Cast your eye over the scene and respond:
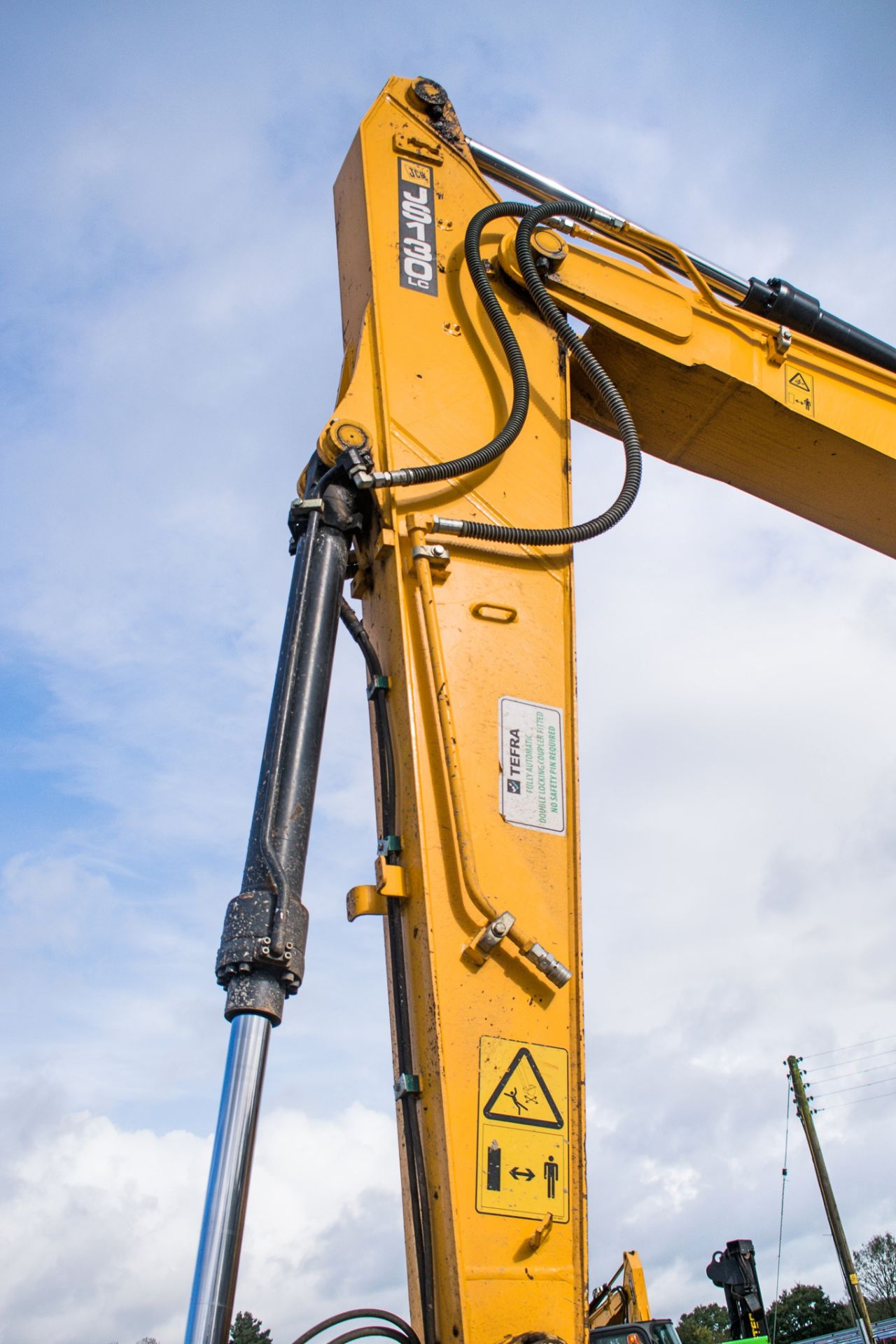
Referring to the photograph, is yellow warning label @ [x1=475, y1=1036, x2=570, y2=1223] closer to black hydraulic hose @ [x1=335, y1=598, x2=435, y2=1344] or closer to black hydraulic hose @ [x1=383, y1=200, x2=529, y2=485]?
black hydraulic hose @ [x1=335, y1=598, x2=435, y2=1344]

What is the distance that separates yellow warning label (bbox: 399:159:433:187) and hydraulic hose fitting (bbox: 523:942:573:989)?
2.90m

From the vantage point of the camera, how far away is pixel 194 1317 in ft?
6.63

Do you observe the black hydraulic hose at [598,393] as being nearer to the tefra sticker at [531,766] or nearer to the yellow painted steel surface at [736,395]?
the yellow painted steel surface at [736,395]

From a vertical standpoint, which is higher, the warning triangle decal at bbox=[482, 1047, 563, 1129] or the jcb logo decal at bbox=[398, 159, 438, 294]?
the jcb logo decal at bbox=[398, 159, 438, 294]

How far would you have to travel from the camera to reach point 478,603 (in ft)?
10.4

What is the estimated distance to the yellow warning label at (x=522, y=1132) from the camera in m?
2.42

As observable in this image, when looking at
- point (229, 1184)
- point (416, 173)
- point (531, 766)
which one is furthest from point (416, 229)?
point (229, 1184)

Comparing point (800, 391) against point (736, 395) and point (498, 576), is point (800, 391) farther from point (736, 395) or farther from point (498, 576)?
point (498, 576)

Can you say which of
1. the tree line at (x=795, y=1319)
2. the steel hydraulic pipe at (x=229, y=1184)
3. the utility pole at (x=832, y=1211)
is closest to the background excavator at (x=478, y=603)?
the steel hydraulic pipe at (x=229, y=1184)

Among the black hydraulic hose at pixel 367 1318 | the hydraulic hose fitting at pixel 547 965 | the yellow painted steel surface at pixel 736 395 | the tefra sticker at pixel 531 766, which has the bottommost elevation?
the black hydraulic hose at pixel 367 1318

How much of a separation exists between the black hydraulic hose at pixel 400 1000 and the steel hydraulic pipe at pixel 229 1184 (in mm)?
308

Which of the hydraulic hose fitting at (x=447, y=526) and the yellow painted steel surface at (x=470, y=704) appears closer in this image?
the yellow painted steel surface at (x=470, y=704)

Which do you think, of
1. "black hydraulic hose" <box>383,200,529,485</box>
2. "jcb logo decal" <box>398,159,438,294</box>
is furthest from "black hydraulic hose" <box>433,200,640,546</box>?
"jcb logo decal" <box>398,159,438,294</box>

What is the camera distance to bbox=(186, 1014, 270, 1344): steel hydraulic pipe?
6.66 feet
